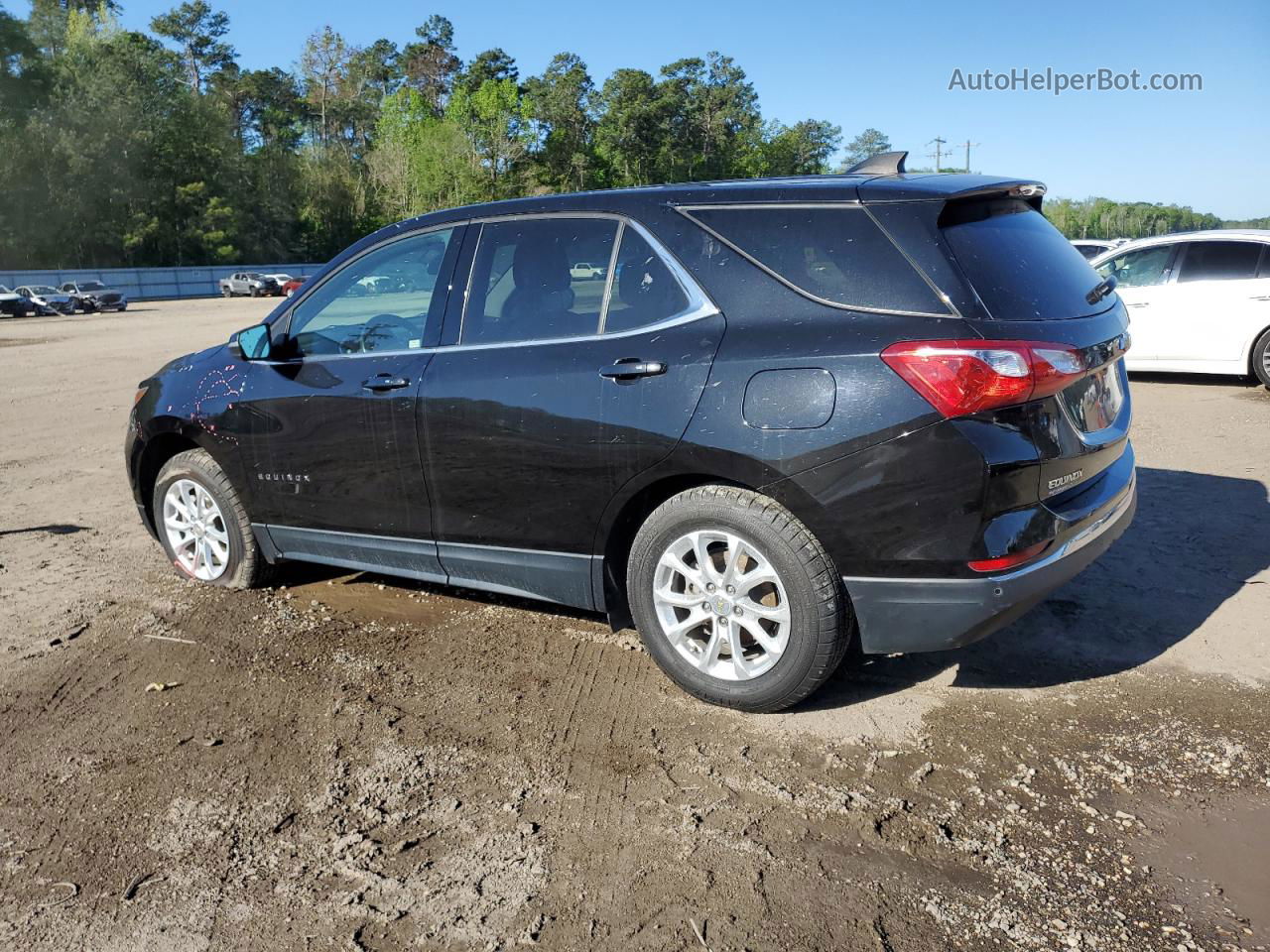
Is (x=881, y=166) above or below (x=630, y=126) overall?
below

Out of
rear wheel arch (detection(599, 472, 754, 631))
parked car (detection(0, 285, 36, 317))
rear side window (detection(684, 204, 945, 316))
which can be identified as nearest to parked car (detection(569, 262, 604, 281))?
rear side window (detection(684, 204, 945, 316))

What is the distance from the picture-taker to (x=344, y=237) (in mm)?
87812

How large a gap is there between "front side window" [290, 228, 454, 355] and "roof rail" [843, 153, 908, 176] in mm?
1755

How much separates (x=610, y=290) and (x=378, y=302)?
132 cm

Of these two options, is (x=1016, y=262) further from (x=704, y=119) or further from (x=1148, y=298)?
(x=704, y=119)

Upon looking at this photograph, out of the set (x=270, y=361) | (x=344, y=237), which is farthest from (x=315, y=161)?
(x=270, y=361)

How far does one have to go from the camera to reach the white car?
1123 centimetres

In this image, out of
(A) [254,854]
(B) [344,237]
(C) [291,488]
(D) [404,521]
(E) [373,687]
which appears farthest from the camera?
(B) [344,237]

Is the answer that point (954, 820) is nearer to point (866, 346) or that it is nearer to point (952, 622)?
point (952, 622)

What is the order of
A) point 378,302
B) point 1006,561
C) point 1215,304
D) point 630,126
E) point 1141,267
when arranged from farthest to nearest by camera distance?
point 630,126 → point 1141,267 → point 1215,304 → point 378,302 → point 1006,561

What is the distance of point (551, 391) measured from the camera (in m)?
3.99

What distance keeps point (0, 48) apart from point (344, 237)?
26.9m

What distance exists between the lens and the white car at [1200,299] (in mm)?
11234

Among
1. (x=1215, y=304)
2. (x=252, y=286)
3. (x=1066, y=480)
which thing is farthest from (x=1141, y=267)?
(x=252, y=286)
